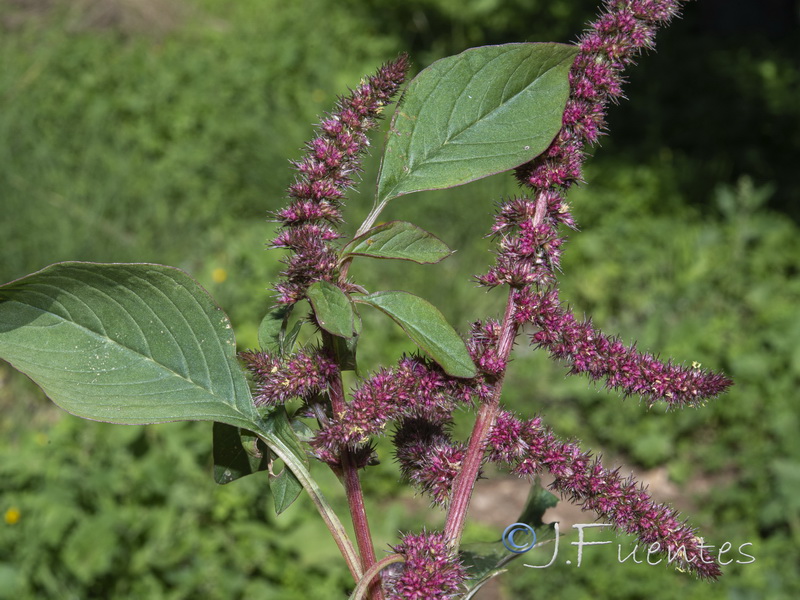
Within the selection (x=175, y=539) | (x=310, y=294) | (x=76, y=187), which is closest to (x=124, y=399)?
(x=310, y=294)

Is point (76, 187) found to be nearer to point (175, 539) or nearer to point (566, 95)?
point (175, 539)

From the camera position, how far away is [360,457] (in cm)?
68

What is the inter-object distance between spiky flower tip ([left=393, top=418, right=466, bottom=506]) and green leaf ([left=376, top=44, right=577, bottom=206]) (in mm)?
189

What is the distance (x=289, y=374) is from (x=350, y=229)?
4761 millimetres

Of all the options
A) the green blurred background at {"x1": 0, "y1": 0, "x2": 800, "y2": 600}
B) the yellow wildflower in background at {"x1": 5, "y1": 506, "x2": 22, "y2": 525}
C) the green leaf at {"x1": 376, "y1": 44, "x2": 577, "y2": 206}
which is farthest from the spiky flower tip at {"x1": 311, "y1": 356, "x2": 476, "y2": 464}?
the yellow wildflower in background at {"x1": 5, "y1": 506, "x2": 22, "y2": 525}

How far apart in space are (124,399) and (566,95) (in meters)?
0.41

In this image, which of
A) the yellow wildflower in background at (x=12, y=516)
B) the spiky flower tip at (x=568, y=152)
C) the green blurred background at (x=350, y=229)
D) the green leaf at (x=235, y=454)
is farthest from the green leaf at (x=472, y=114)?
the yellow wildflower in background at (x=12, y=516)

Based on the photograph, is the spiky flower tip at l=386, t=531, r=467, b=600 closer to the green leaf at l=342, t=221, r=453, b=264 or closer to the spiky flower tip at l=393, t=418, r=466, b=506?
the spiky flower tip at l=393, t=418, r=466, b=506

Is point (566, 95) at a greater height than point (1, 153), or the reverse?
point (566, 95)

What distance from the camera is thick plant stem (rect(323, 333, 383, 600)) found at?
0.64 m

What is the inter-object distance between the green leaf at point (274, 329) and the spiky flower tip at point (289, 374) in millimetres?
38

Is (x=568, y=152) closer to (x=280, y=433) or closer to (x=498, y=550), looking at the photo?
(x=280, y=433)

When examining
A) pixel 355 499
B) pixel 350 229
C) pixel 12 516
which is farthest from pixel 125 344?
pixel 350 229

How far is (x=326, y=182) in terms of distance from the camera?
0.65 m
